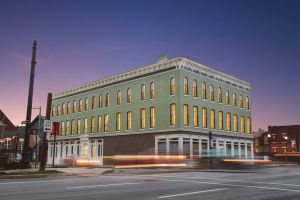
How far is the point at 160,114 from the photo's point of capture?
127ft

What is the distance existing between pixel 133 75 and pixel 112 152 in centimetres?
1043

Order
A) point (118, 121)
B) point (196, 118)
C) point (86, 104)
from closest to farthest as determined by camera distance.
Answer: point (196, 118) < point (118, 121) < point (86, 104)

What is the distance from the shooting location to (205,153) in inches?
1287

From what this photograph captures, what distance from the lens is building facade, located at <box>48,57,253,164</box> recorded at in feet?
123

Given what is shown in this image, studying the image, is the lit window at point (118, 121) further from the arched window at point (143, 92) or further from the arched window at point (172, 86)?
the arched window at point (172, 86)

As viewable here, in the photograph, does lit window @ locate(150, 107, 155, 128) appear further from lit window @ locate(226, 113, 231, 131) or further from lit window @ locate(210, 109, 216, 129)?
lit window @ locate(226, 113, 231, 131)

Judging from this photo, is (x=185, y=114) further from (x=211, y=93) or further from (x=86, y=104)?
(x=86, y=104)

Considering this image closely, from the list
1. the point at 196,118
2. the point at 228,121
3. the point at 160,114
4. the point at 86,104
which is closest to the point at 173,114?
the point at 160,114

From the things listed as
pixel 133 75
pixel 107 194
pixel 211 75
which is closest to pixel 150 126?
pixel 133 75

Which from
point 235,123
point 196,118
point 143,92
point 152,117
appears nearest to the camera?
point 196,118

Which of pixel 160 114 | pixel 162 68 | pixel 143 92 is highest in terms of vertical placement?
pixel 162 68

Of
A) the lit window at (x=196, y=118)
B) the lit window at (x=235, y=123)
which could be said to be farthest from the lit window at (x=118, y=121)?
the lit window at (x=235, y=123)

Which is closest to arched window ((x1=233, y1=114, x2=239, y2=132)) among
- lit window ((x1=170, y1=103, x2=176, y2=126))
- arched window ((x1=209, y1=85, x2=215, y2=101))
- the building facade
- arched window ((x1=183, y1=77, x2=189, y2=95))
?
the building facade

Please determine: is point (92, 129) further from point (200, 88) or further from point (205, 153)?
point (205, 153)
